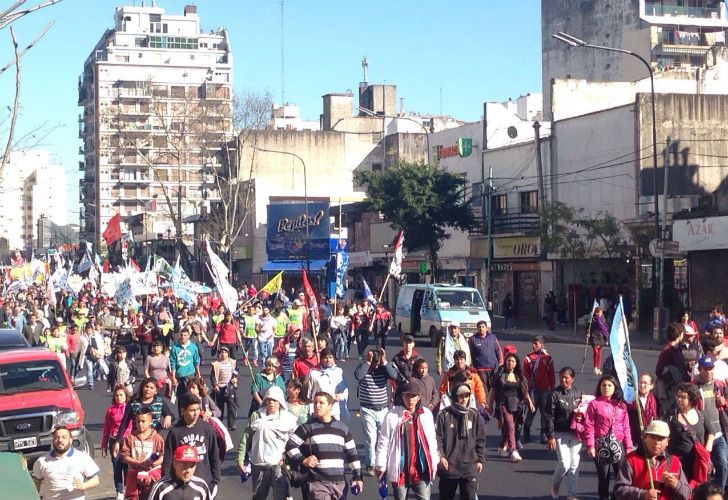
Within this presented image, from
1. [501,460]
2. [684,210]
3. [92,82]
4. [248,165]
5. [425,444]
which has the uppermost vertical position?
[92,82]

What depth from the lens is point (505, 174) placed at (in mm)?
52688

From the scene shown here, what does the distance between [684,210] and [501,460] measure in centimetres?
2709

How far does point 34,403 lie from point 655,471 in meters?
9.51

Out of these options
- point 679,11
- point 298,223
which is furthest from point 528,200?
point 679,11

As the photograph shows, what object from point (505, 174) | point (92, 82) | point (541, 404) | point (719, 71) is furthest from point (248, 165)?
point (541, 404)

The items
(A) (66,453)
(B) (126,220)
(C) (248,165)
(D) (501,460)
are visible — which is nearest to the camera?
(A) (66,453)

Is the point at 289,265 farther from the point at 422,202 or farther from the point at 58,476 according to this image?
the point at 58,476

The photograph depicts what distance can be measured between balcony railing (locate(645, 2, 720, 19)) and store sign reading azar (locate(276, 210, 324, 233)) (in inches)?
940

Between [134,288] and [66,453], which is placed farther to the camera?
[134,288]

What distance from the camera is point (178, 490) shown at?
25.1ft

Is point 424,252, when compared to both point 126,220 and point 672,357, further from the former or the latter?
point 126,220

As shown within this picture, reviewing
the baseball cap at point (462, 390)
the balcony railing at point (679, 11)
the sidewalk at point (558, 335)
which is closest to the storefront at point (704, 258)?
the sidewalk at point (558, 335)

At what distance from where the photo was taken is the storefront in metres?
36.5

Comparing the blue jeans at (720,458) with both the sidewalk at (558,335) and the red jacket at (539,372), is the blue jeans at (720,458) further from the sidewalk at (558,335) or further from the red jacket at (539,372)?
the sidewalk at (558,335)
